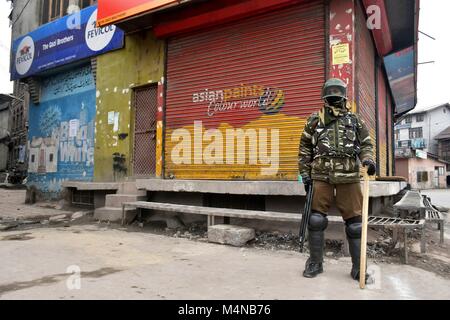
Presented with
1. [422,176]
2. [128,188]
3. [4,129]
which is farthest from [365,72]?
[4,129]

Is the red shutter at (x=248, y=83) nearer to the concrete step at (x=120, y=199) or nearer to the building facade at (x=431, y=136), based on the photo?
the concrete step at (x=120, y=199)

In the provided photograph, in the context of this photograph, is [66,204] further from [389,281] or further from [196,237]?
[389,281]

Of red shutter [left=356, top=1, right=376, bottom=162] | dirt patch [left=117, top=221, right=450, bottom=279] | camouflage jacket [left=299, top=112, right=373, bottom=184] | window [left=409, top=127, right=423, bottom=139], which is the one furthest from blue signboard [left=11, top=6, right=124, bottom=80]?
window [left=409, top=127, right=423, bottom=139]

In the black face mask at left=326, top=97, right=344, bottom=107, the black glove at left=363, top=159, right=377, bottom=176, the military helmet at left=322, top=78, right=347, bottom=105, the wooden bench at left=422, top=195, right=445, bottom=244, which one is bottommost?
the wooden bench at left=422, top=195, right=445, bottom=244

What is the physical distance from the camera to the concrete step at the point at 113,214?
292 inches

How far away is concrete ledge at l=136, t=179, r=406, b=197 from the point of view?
18.8 ft

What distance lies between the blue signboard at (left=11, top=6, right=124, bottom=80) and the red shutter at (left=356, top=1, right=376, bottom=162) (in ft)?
19.4

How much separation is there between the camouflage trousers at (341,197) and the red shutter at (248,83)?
2812mm

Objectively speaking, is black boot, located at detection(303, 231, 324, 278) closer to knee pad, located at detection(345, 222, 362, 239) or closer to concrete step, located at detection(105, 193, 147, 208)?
knee pad, located at detection(345, 222, 362, 239)

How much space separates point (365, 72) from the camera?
7.59 metres

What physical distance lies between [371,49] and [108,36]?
22.4ft

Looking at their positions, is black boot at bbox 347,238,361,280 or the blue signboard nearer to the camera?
black boot at bbox 347,238,361,280

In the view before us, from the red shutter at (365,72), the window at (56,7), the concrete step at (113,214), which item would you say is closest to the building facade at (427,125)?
the red shutter at (365,72)

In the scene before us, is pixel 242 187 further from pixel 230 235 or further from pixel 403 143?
pixel 403 143
